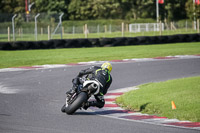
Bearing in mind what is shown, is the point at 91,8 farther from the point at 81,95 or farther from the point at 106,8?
the point at 81,95

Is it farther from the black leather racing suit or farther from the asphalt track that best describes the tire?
the black leather racing suit

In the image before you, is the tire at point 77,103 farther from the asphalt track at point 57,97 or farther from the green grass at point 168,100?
the green grass at point 168,100

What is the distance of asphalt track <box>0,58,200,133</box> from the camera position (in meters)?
7.49

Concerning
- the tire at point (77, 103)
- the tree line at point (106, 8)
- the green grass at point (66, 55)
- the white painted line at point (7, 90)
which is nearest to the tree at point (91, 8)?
the tree line at point (106, 8)

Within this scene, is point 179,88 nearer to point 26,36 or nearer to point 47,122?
point 47,122

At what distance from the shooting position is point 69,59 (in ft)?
73.0

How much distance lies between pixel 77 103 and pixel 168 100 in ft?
8.68

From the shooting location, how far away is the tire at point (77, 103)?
338 inches

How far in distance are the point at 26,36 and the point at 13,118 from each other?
2272 centimetres

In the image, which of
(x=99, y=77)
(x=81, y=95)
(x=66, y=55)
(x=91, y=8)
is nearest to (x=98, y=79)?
(x=99, y=77)

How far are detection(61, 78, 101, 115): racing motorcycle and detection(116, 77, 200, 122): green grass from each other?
143 centimetres

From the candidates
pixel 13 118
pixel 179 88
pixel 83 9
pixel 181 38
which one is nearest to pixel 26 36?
pixel 181 38

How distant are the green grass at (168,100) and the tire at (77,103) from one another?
1652 mm

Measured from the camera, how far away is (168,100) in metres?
10.0
